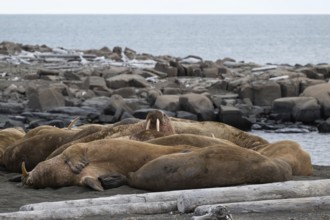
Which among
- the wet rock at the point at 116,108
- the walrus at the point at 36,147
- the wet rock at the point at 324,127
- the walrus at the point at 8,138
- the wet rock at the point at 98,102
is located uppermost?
the walrus at the point at 36,147

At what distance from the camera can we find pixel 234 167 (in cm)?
1058

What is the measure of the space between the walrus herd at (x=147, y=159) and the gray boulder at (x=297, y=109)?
1769 cm

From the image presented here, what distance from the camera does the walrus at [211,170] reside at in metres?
10.5

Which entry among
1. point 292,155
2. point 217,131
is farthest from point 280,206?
point 217,131

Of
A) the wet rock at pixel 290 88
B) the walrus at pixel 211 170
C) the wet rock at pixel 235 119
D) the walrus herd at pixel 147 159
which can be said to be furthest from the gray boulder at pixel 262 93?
the walrus at pixel 211 170

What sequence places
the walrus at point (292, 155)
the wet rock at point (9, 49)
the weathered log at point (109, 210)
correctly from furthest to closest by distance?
1. the wet rock at point (9, 49)
2. the walrus at point (292, 155)
3. the weathered log at point (109, 210)

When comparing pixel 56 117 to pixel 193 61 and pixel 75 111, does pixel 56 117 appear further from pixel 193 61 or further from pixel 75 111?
pixel 193 61

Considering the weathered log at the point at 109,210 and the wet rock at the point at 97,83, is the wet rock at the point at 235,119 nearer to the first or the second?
the wet rock at the point at 97,83

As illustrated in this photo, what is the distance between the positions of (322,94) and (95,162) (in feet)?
71.4

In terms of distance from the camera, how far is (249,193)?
30.6 feet

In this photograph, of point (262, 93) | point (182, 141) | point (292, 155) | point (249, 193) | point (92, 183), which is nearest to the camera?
point (249, 193)

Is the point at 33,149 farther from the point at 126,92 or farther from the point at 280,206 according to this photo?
the point at 126,92

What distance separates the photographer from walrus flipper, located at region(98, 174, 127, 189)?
435 inches

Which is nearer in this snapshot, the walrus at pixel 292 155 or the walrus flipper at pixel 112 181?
the walrus flipper at pixel 112 181
